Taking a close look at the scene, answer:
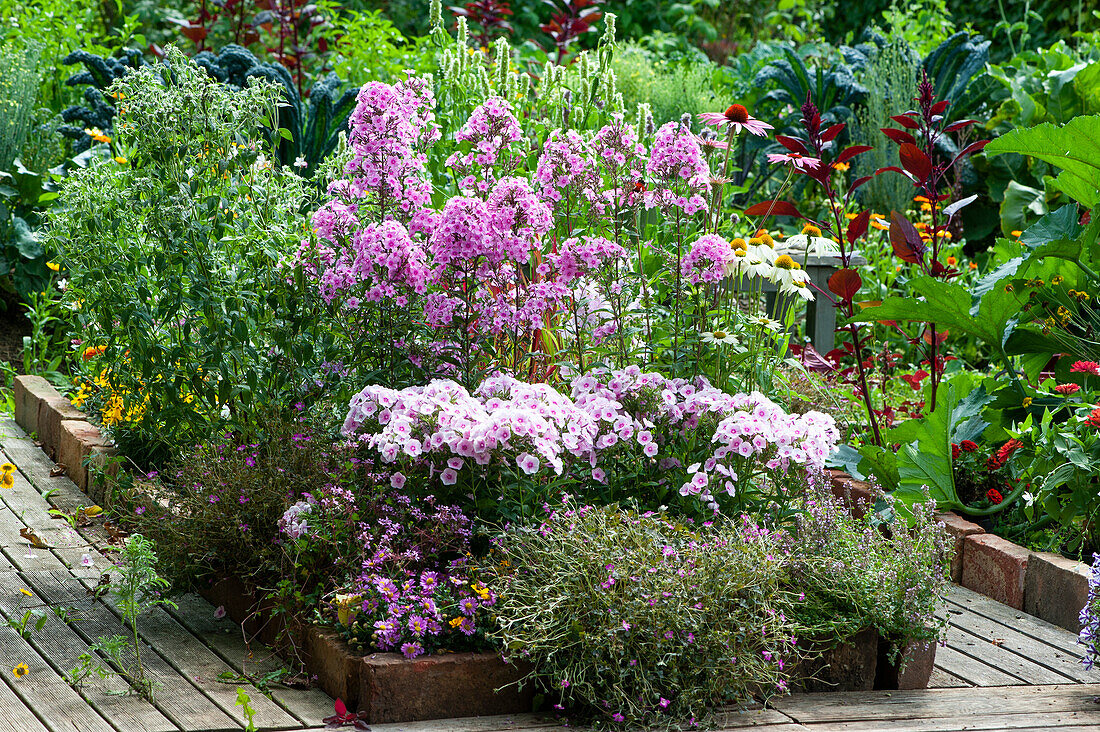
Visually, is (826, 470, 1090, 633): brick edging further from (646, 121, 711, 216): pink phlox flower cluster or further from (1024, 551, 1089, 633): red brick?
(646, 121, 711, 216): pink phlox flower cluster

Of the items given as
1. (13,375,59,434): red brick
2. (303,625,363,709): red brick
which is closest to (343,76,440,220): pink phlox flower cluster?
(303,625,363,709): red brick

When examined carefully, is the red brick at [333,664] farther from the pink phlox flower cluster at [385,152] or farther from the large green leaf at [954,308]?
the large green leaf at [954,308]

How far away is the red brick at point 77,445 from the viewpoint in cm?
433

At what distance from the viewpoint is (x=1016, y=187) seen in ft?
21.7

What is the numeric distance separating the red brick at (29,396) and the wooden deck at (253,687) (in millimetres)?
1501

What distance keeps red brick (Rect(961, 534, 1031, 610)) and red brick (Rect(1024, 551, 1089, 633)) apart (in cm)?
3

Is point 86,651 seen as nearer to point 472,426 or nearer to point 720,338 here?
point 472,426

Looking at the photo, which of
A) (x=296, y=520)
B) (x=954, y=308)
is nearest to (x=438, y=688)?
(x=296, y=520)

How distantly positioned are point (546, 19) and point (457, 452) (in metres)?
11.9

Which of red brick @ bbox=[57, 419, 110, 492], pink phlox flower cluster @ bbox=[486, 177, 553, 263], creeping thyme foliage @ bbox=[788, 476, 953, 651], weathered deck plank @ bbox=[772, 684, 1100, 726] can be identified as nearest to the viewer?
weathered deck plank @ bbox=[772, 684, 1100, 726]

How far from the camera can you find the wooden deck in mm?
2596

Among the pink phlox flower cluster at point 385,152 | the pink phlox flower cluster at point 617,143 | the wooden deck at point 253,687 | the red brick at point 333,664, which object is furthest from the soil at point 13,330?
the pink phlox flower cluster at point 617,143

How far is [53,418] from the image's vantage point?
4.78 meters

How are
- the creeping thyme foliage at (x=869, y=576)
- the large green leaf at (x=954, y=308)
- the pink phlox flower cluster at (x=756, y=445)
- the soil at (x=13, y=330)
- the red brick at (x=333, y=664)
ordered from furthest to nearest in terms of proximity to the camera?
1. the soil at (x=13, y=330)
2. the large green leaf at (x=954, y=308)
3. the pink phlox flower cluster at (x=756, y=445)
4. the creeping thyme foliage at (x=869, y=576)
5. the red brick at (x=333, y=664)
